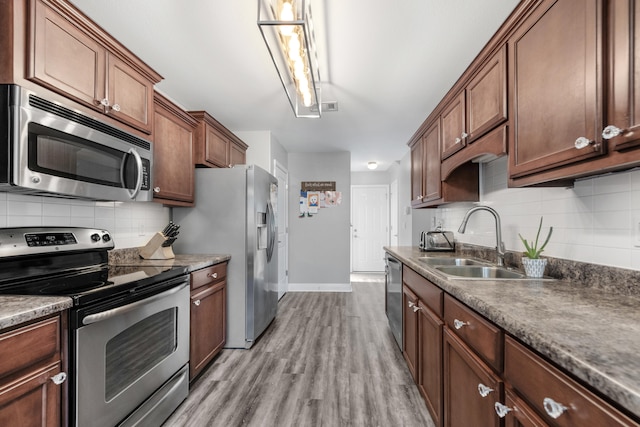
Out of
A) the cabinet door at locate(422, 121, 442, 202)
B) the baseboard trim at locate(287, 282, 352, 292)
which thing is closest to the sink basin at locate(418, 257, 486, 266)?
the cabinet door at locate(422, 121, 442, 202)

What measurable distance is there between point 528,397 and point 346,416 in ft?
4.17

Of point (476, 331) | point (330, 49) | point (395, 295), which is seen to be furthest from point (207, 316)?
point (330, 49)

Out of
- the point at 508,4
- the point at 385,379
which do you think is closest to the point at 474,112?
the point at 508,4

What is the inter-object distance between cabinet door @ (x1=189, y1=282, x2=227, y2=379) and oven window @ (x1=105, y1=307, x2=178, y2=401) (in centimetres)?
29

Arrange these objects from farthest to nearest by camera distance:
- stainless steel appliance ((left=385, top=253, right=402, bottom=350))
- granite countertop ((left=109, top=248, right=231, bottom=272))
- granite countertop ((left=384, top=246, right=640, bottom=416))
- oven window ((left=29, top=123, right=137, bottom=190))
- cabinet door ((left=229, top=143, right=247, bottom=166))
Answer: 1. cabinet door ((left=229, top=143, right=247, bottom=166))
2. stainless steel appliance ((left=385, top=253, right=402, bottom=350))
3. granite countertop ((left=109, top=248, right=231, bottom=272))
4. oven window ((left=29, top=123, right=137, bottom=190))
5. granite countertop ((left=384, top=246, right=640, bottom=416))

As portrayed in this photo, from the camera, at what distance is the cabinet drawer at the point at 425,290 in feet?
4.91

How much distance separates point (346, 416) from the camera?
175 centimetres

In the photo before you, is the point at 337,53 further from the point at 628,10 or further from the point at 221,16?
the point at 628,10

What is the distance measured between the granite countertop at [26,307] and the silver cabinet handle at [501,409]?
4.93 ft

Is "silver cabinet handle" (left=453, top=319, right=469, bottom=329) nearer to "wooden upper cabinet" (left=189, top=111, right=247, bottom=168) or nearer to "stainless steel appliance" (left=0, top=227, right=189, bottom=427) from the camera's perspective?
"stainless steel appliance" (left=0, top=227, right=189, bottom=427)

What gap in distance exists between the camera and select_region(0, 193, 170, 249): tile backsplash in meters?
1.54

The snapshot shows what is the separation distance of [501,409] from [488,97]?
1506 millimetres

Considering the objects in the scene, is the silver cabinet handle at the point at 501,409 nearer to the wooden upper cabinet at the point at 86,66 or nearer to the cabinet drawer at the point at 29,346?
the cabinet drawer at the point at 29,346

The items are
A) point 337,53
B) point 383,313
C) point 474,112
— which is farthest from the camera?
point 383,313
